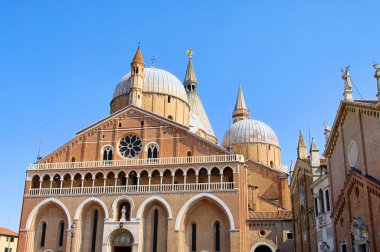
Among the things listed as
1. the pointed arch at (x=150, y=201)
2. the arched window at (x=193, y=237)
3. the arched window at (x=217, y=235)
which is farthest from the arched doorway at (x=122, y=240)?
the arched window at (x=217, y=235)

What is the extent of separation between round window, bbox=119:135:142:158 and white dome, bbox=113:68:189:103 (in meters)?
8.10

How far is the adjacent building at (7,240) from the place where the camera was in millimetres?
51844

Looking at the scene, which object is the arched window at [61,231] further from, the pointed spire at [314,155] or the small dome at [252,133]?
the small dome at [252,133]

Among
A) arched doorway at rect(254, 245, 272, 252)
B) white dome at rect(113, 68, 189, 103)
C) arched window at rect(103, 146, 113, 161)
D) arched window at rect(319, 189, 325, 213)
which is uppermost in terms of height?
white dome at rect(113, 68, 189, 103)

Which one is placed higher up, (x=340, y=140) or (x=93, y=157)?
(x=93, y=157)

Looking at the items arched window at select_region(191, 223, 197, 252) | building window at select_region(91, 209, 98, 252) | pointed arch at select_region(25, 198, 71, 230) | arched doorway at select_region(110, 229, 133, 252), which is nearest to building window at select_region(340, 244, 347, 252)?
arched window at select_region(191, 223, 197, 252)

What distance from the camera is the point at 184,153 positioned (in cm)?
3528

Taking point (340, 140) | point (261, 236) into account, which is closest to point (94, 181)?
point (261, 236)

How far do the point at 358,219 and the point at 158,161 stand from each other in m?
18.8

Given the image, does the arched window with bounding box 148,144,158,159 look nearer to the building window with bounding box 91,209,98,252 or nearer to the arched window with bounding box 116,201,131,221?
the arched window with bounding box 116,201,131,221

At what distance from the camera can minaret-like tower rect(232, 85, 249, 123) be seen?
6112cm

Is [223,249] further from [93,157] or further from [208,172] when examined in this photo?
[93,157]

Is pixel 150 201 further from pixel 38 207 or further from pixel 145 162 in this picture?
pixel 38 207

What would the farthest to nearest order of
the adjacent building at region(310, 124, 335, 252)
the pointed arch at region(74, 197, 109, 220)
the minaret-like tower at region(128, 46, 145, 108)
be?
the minaret-like tower at region(128, 46, 145, 108), the pointed arch at region(74, 197, 109, 220), the adjacent building at region(310, 124, 335, 252)
